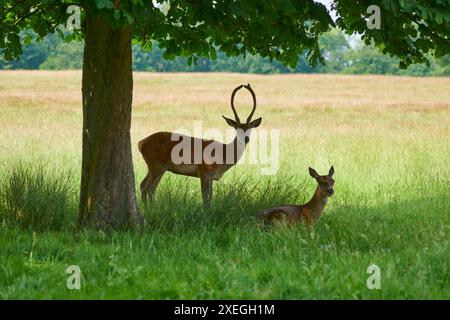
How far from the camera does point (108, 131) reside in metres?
9.59

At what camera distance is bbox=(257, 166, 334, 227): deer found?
31.6 feet

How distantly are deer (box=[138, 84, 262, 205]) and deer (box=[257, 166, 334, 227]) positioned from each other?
5.37 ft

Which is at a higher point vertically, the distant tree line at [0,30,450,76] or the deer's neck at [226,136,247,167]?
the distant tree line at [0,30,450,76]

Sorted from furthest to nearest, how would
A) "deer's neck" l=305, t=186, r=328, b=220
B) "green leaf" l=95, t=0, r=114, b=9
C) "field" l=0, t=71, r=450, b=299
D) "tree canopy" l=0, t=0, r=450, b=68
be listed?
"deer's neck" l=305, t=186, r=328, b=220, "tree canopy" l=0, t=0, r=450, b=68, "green leaf" l=95, t=0, r=114, b=9, "field" l=0, t=71, r=450, b=299

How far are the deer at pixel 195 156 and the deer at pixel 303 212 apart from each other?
1.64 m

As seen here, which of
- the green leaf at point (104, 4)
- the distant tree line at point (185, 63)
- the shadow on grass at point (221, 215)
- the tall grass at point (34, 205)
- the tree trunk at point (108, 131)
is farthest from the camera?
the distant tree line at point (185, 63)

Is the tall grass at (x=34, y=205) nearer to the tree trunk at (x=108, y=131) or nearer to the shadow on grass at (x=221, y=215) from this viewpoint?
the shadow on grass at (x=221, y=215)

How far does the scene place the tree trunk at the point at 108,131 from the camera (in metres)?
9.59

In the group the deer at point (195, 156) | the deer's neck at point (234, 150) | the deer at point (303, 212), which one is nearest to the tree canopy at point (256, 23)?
the deer at point (195, 156)

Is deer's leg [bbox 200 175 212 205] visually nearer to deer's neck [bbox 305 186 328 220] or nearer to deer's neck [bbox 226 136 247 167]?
deer's neck [bbox 226 136 247 167]

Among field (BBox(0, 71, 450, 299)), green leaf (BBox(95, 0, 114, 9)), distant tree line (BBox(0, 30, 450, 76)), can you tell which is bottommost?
field (BBox(0, 71, 450, 299))

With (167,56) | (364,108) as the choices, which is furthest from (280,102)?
(167,56)

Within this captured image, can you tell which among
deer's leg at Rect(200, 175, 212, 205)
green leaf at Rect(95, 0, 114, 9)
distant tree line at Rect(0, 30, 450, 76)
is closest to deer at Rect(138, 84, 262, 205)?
deer's leg at Rect(200, 175, 212, 205)
